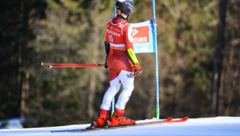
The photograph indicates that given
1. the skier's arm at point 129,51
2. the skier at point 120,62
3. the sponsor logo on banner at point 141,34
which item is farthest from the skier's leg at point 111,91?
the sponsor logo on banner at point 141,34

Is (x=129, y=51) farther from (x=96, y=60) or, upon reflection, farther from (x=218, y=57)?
(x=96, y=60)

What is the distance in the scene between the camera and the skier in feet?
15.5

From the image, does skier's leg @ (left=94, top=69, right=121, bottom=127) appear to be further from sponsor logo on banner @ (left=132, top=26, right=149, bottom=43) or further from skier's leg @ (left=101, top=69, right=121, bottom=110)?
sponsor logo on banner @ (left=132, top=26, right=149, bottom=43)

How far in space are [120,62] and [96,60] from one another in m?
13.0

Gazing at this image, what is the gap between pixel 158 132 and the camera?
423cm

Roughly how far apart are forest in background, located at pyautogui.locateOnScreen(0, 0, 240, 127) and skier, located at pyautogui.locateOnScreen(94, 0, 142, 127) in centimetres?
1110

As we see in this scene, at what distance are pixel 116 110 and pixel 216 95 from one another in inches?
448

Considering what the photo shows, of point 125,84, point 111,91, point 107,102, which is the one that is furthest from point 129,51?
point 107,102

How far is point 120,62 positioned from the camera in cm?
478

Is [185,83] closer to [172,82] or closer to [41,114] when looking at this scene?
[172,82]

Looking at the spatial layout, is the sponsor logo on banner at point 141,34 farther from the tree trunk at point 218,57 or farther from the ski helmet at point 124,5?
the tree trunk at point 218,57

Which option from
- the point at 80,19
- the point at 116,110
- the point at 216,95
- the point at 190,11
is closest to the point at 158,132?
the point at 116,110

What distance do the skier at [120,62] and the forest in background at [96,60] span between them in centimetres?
1110

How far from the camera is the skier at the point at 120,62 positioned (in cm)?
471
